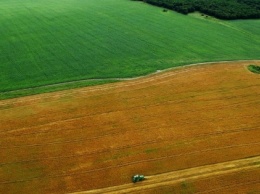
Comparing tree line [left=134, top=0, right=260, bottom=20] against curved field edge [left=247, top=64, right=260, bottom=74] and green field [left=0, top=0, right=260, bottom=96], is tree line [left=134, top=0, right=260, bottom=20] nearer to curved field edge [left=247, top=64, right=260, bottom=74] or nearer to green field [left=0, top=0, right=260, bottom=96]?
green field [left=0, top=0, right=260, bottom=96]

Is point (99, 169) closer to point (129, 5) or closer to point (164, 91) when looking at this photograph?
point (164, 91)

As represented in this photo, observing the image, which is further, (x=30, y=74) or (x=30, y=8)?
(x=30, y=8)

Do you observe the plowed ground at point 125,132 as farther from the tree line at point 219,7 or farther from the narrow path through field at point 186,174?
the tree line at point 219,7

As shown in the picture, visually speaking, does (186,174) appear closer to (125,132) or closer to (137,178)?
(137,178)

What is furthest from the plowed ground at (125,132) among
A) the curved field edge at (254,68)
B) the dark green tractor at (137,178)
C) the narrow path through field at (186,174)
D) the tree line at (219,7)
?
the tree line at (219,7)

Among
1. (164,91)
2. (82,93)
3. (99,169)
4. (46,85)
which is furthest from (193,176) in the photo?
(46,85)

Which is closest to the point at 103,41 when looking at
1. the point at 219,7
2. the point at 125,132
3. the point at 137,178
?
the point at 125,132
